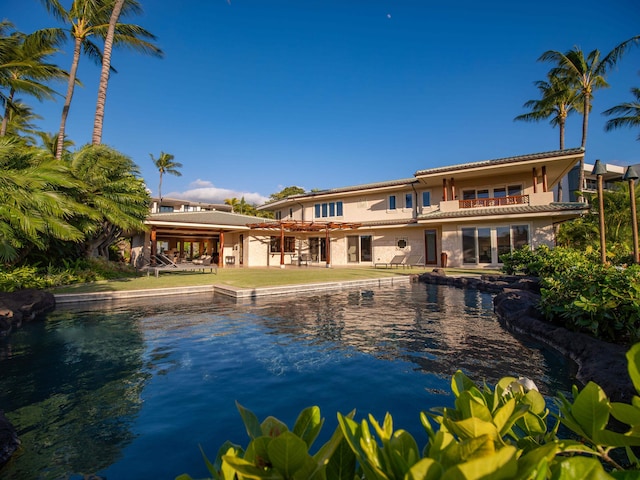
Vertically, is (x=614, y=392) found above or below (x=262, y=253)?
below

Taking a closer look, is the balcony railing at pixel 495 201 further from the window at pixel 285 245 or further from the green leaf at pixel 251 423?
the green leaf at pixel 251 423

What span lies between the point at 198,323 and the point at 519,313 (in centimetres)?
755

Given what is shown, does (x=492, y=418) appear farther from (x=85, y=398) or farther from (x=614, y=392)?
(x=85, y=398)

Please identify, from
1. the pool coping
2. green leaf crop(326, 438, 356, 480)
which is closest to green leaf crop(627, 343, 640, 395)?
green leaf crop(326, 438, 356, 480)

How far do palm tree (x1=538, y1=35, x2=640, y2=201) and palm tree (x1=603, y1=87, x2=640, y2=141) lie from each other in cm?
186

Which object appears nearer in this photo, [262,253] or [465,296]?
[465,296]

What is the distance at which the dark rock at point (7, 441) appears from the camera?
2.85 metres

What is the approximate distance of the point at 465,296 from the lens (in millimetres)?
11758

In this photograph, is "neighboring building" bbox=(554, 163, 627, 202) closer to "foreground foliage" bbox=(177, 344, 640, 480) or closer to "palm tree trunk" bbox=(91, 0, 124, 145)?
"palm tree trunk" bbox=(91, 0, 124, 145)

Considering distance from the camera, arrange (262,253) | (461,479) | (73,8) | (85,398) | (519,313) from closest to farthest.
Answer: (461,479)
(85,398)
(519,313)
(73,8)
(262,253)

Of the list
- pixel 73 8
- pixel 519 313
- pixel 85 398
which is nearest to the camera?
pixel 85 398

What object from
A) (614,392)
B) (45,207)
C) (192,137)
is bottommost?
(614,392)

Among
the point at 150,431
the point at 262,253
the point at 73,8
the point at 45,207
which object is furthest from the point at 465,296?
the point at 73,8

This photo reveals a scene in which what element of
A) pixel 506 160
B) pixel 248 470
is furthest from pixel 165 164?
pixel 248 470
